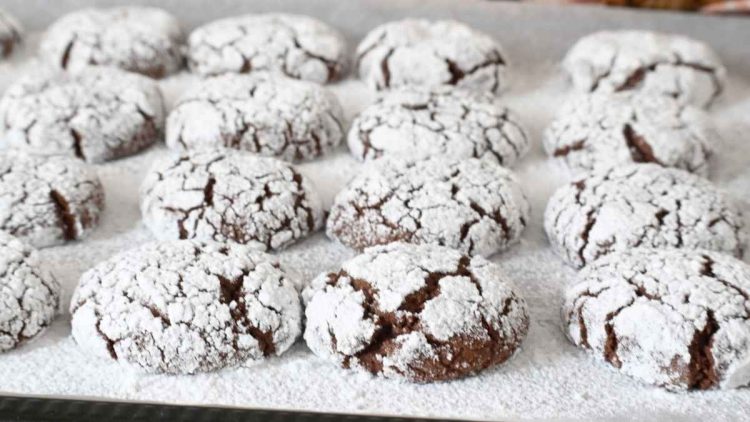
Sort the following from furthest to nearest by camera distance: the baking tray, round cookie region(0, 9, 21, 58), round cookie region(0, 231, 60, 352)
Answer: round cookie region(0, 9, 21, 58) → round cookie region(0, 231, 60, 352) → the baking tray

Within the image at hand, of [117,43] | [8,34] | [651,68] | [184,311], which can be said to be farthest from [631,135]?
[8,34]

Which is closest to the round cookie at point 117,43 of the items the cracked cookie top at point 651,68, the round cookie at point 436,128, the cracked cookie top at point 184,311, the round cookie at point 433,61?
the round cookie at point 433,61

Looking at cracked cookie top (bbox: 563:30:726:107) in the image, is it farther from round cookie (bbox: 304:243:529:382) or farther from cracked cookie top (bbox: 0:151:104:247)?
cracked cookie top (bbox: 0:151:104:247)

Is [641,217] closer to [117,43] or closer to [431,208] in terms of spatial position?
[431,208]

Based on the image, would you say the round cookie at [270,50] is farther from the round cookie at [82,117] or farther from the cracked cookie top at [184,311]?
the cracked cookie top at [184,311]

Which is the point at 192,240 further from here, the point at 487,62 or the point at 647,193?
the point at 487,62

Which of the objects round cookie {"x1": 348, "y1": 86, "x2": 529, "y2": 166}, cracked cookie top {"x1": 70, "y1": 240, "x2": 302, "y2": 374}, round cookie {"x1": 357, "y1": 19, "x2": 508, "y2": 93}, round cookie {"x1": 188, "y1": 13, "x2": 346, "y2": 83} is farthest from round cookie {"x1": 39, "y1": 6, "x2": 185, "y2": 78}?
cracked cookie top {"x1": 70, "y1": 240, "x2": 302, "y2": 374}
